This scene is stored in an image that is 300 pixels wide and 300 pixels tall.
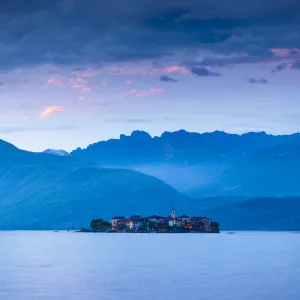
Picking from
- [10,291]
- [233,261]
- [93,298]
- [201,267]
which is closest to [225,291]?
[93,298]

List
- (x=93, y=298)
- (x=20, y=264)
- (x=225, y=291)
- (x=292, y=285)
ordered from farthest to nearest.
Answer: (x=20, y=264) → (x=292, y=285) → (x=225, y=291) → (x=93, y=298)

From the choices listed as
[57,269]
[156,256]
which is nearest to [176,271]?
[57,269]

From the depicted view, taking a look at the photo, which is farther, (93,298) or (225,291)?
(225,291)

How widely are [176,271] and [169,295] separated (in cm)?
3319

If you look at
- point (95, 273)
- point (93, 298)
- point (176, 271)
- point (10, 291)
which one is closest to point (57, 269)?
point (95, 273)

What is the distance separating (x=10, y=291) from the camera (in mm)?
98000

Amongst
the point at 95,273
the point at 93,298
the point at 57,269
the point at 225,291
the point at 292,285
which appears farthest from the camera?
the point at 57,269

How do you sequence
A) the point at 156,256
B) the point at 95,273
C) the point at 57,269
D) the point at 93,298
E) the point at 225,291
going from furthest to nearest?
the point at 156,256 → the point at 57,269 → the point at 95,273 → the point at 225,291 → the point at 93,298

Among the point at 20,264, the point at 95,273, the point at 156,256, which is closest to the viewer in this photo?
the point at 95,273

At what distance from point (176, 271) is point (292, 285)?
2596 cm

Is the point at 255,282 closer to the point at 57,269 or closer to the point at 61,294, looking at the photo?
the point at 61,294

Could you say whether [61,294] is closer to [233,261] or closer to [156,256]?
[233,261]

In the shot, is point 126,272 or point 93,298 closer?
point 93,298

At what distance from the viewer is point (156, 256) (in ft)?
552
